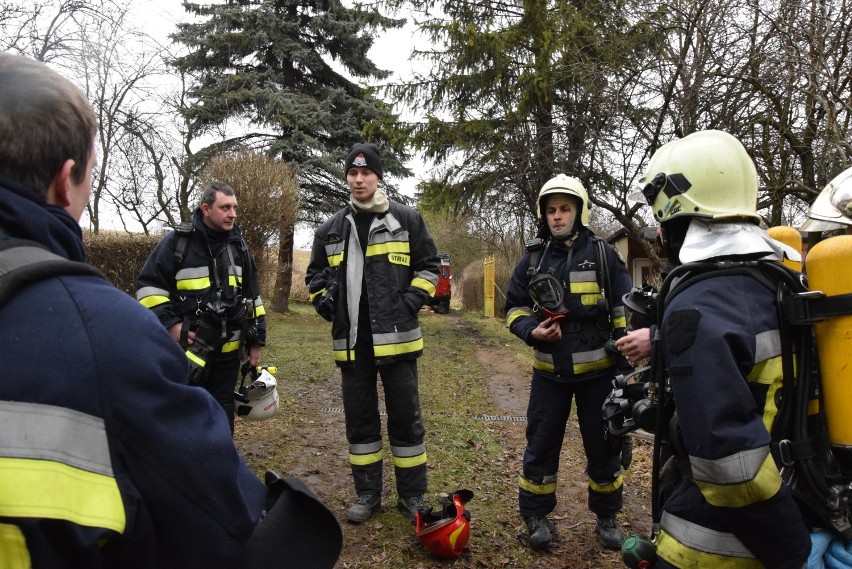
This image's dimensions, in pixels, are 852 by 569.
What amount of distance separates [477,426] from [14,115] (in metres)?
5.92

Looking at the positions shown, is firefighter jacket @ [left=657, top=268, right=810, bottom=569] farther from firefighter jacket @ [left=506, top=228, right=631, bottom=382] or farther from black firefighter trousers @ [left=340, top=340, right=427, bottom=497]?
black firefighter trousers @ [left=340, top=340, right=427, bottom=497]

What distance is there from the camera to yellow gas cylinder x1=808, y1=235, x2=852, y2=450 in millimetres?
1633

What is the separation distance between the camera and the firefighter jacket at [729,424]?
155cm

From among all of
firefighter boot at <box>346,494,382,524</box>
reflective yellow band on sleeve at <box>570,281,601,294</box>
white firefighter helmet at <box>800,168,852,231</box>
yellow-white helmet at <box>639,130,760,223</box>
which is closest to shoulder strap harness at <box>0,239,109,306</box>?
yellow-white helmet at <box>639,130,760,223</box>

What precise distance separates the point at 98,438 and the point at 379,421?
120 inches

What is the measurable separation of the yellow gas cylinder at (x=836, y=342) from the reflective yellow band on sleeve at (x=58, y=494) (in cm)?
185

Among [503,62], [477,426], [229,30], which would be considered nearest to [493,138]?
[503,62]

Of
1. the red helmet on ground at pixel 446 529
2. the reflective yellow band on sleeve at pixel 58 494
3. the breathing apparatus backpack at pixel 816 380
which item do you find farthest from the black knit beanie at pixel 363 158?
the reflective yellow band on sleeve at pixel 58 494

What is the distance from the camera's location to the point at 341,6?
58.0 feet

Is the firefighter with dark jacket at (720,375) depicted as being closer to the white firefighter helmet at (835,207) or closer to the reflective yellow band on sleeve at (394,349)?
the white firefighter helmet at (835,207)

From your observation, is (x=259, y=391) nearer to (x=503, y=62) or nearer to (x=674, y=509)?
(x=674, y=509)

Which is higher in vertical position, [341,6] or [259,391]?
[341,6]

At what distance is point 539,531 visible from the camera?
3570 mm

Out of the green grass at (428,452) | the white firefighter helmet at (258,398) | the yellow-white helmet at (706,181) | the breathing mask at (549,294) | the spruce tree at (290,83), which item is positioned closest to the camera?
the yellow-white helmet at (706,181)
